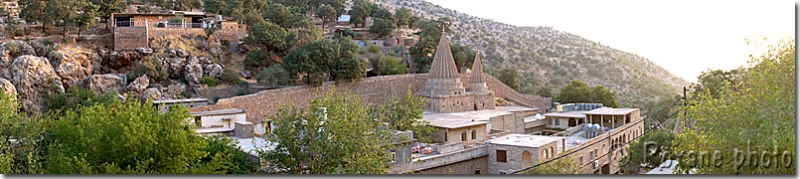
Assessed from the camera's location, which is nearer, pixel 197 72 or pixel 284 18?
pixel 197 72

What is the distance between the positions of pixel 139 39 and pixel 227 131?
6.39 metres

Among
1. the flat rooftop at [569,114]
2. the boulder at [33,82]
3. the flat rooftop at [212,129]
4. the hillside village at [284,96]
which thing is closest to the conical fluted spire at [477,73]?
the hillside village at [284,96]

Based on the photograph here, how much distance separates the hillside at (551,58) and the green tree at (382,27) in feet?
33.8

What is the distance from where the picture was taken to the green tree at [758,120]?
852 cm

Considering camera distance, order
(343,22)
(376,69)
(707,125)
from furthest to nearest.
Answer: (343,22) < (376,69) < (707,125)

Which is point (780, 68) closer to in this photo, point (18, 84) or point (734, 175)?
point (734, 175)

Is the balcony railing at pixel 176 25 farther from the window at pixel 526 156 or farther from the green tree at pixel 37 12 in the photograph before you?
the window at pixel 526 156

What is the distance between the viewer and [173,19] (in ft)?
81.1

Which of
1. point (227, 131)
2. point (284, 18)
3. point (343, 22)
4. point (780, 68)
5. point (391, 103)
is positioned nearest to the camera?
point (780, 68)

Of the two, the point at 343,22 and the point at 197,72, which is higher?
the point at 343,22

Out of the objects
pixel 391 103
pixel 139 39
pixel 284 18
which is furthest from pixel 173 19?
pixel 391 103

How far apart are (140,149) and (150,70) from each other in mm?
10761

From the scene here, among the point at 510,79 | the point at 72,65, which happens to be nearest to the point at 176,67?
the point at 72,65

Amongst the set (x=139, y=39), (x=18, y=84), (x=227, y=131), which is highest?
(x=139, y=39)
